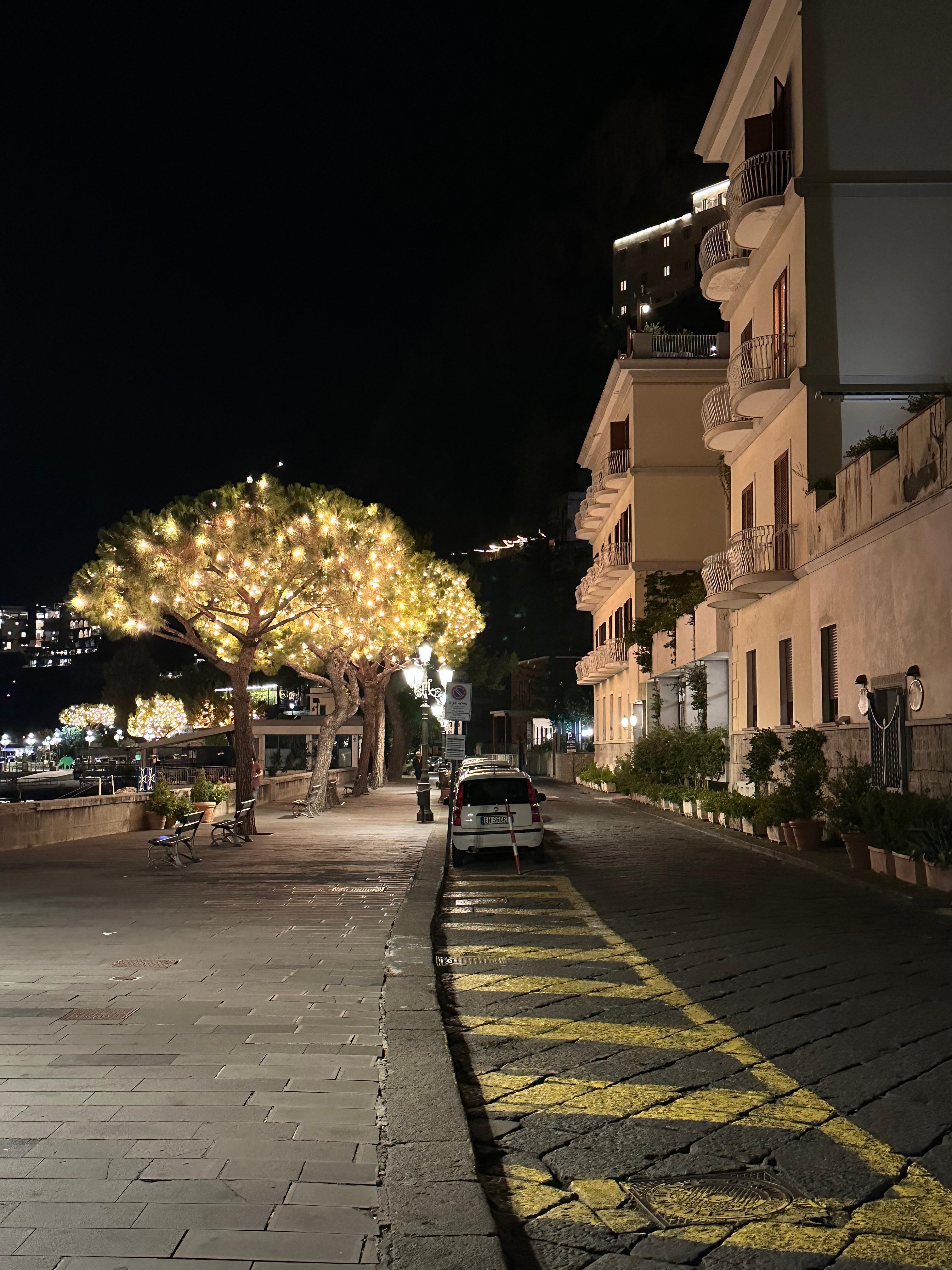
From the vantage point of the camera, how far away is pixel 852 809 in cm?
1778

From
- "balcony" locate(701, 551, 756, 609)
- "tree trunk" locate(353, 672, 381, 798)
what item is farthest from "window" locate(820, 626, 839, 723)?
"tree trunk" locate(353, 672, 381, 798)

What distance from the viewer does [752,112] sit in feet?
92.9

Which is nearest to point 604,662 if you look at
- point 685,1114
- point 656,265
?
point 685,1114

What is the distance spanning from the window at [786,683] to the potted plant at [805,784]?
1431 millimetres

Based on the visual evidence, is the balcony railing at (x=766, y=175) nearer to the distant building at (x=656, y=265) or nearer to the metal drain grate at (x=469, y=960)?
the metal drain grate at (x=469, y=960)

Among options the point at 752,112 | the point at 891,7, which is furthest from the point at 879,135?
the point at 752,112

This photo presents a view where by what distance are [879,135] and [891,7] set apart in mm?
2473

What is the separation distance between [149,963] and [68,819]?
14729 mm

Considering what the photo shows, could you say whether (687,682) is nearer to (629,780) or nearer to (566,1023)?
(629,780)

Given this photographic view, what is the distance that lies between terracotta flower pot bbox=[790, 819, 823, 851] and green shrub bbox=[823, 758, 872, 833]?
276mm

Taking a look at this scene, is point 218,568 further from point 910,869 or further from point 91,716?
point 91,716

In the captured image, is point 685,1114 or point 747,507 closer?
point 685,1114

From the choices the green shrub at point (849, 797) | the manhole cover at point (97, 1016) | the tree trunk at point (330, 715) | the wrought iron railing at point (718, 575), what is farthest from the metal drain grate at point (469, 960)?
Answer: the tree trunk at point (330, 715)

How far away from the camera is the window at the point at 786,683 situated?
25922 mm
